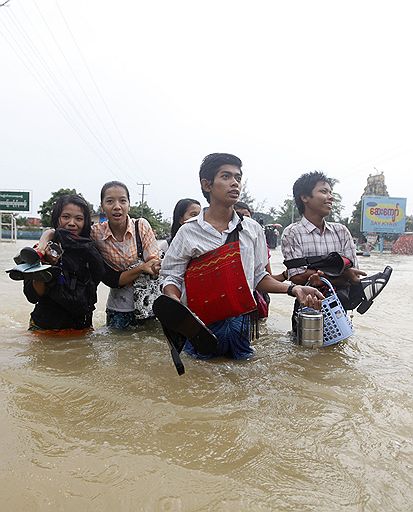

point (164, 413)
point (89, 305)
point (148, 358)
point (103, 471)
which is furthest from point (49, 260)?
point (103, 471)

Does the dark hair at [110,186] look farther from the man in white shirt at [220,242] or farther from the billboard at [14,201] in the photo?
the billboard at [14,201]

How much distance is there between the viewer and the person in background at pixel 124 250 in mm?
3391

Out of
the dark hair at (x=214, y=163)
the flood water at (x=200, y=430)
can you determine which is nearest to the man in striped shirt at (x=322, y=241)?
the flood water at (x=200, y=430)

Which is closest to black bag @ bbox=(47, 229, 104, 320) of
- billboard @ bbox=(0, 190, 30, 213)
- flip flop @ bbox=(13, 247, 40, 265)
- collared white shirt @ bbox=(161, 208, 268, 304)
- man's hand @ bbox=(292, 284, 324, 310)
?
flip flop @ bbox=(13, 247, 40, 265)

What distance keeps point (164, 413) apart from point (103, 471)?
552 millimetres

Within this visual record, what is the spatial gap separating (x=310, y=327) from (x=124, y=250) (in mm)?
1542

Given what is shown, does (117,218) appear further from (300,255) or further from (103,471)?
(103,471)

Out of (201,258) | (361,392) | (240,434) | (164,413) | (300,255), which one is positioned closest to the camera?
(240,434)

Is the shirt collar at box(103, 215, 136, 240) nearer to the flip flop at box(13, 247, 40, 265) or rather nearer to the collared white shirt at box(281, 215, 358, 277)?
the flip flop at box(13, 247, 40, 265)

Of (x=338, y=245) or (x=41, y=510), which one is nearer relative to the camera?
(x=41, y=510)

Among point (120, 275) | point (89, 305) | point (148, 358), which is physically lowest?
point (148, 358)

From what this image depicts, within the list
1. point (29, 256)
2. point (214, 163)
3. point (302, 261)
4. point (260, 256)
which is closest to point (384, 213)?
point (302, 261)

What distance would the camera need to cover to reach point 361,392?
2486 millimetres

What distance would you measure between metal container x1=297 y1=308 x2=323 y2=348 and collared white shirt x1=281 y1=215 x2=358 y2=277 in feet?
1.34
